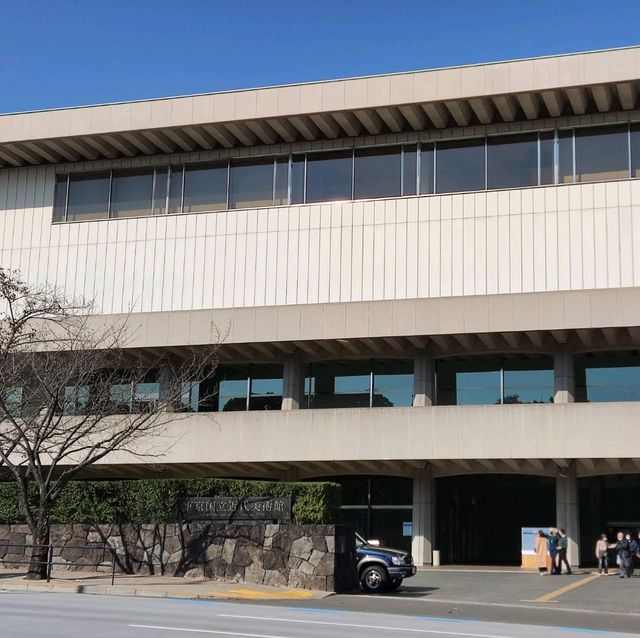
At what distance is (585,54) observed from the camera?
115 feet

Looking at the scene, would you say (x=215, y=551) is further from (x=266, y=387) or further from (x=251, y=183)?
(x=251, y=183)

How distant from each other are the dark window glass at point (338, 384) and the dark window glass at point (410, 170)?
707 centimetres

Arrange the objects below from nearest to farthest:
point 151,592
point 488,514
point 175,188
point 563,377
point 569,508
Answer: point 151,592 → point 569,508 → point 563,377 → point 488,514 → point 175,188

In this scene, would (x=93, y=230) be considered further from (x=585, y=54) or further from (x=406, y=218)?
(x=585, y=54)

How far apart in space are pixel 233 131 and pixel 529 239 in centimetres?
1243

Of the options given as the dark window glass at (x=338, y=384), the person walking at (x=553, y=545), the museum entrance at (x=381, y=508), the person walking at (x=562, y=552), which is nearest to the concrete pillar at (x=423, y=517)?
the museum entrance at (x=381, y=508)

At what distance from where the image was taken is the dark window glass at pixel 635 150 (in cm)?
3566

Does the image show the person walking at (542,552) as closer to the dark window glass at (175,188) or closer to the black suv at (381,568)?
the black suv at (381,568)

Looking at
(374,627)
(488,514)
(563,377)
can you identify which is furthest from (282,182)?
(374,627)

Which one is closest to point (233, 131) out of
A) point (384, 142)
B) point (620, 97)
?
point (384, 142)

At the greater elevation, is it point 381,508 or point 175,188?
point 175,188

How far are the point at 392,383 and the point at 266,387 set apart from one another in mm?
5212

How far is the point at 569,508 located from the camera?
35.7 meters

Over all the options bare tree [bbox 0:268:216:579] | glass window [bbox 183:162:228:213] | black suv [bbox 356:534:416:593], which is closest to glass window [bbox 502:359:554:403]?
bare tree [bbox 0:268:216:579]
